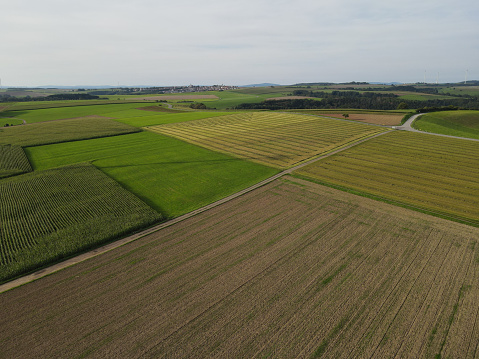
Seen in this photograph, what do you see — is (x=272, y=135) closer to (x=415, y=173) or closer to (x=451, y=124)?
(x=415, y=173)

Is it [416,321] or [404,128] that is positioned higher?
[404,128]

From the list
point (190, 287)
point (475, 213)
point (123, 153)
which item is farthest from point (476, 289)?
point (123, 153)

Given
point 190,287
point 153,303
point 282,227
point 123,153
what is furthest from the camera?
point 123,153

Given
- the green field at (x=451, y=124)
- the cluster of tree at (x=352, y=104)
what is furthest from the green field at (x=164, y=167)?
the cluster of tree at (x=352, y=104)

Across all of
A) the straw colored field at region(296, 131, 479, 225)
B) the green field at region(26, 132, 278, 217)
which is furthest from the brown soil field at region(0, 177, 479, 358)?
the green field at region(26, 132, 278, 217)

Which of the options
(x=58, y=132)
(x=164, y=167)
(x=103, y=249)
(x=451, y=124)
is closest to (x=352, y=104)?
(x=451, y=124)

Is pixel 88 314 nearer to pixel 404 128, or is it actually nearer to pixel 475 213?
pixel 475 213
